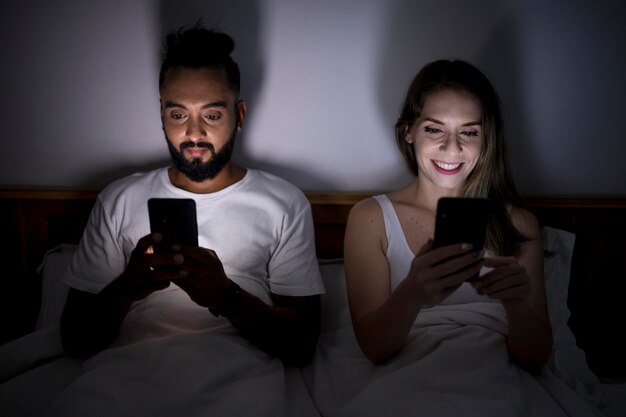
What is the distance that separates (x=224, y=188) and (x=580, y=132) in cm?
122

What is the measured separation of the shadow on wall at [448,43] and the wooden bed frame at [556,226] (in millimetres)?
382

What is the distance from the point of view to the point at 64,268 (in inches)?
62.0

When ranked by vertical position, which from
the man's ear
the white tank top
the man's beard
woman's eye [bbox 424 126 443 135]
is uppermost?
the man's ear

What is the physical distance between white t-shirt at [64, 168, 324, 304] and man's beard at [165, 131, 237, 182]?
0.19 ft

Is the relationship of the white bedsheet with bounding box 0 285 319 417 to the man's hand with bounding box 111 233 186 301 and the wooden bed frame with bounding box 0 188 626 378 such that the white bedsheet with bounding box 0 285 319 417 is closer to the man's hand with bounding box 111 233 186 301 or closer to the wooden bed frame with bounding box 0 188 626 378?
the man's hand with bounding box 111 233 186 301

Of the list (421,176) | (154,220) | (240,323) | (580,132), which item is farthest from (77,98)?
(580,132)

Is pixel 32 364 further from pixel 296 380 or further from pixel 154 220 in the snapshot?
pixel 296 380

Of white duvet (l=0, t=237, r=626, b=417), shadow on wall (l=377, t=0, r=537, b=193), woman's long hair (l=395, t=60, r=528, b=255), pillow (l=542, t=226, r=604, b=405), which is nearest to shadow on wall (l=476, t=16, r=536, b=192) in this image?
shadow on wall (l=377, t=0, r=537, b=193)

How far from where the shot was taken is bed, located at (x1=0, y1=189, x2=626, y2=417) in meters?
1.08

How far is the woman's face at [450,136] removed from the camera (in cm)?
130

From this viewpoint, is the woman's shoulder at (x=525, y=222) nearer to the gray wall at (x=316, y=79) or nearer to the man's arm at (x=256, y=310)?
the gray wall at (x=316, y=79)

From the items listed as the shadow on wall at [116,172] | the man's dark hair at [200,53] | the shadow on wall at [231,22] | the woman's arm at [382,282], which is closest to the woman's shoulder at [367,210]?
the woman's arm at [382,282]

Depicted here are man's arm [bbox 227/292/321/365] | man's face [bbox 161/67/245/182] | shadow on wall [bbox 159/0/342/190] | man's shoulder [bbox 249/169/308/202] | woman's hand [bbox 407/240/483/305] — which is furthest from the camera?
shadow on wall [bbox 159/0/342/190]

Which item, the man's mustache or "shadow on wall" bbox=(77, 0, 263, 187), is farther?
"shadow on wall" bbox=(77, 0, 263, 187)
